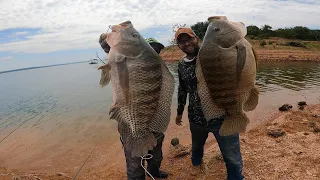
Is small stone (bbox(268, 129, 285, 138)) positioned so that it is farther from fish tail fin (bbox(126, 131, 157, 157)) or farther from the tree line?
the tree line

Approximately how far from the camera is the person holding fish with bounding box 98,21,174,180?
2953mm

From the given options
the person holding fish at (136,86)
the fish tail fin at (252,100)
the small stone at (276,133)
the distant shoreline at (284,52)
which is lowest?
the distant shoreline at (284,52)

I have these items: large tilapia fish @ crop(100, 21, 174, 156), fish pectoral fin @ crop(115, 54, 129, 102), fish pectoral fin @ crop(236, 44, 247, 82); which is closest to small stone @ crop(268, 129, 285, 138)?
fish pectoral fin @ crop(236, 44, 247, 82)

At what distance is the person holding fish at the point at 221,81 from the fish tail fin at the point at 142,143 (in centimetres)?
82

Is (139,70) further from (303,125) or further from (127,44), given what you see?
(303,125)

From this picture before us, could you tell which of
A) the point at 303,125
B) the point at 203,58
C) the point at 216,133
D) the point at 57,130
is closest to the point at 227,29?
the point at 203,58

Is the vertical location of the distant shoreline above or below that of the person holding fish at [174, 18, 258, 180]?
below

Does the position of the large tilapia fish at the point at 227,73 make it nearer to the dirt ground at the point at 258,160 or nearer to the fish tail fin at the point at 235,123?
the fish tail fin at the point at 235,123

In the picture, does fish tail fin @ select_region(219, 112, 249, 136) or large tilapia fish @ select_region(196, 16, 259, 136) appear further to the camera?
fish tail fin @ select_region(219, 112, 249, 136)

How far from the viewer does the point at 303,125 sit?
880 centimetres

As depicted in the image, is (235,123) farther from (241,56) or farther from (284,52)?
(284,52)

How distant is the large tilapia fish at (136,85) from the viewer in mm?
2953

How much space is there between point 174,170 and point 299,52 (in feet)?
134

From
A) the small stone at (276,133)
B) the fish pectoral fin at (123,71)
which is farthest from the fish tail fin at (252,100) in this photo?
the small stone at (276,133)
